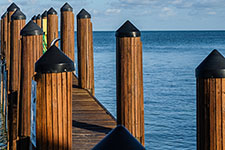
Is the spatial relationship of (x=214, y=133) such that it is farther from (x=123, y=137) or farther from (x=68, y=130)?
(x=123, y=137)

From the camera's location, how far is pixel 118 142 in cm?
177

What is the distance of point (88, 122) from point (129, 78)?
6.33 feet

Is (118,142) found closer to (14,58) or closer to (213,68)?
(213,68)

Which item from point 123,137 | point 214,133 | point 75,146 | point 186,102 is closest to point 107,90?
point 186,102

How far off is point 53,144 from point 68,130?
16cm

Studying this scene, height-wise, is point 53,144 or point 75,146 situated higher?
point 53,144

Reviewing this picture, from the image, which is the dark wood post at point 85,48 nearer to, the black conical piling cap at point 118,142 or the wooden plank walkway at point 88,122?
the wooden plank walkway at point 88,122

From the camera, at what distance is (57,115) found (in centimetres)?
336

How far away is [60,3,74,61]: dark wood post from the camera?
1044 cm

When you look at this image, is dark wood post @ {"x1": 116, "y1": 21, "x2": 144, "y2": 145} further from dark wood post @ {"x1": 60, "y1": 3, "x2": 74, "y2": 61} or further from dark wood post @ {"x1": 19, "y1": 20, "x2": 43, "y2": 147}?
dark wood post @ {"x1": 60, "y1": 3, "x2": 74, "y2": 61}

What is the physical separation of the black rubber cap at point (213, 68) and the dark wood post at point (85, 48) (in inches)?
232

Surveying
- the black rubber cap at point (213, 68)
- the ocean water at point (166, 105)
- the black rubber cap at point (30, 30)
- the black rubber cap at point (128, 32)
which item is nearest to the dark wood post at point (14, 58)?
the black rubber cap at point (30, 30)

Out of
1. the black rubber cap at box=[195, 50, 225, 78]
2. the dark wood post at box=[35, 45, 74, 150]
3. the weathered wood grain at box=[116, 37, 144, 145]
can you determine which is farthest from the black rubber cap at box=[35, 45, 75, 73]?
the weathered wood grain at box=[116, 37, 144, 145]

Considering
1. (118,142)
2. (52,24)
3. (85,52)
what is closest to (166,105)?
(52,24)
